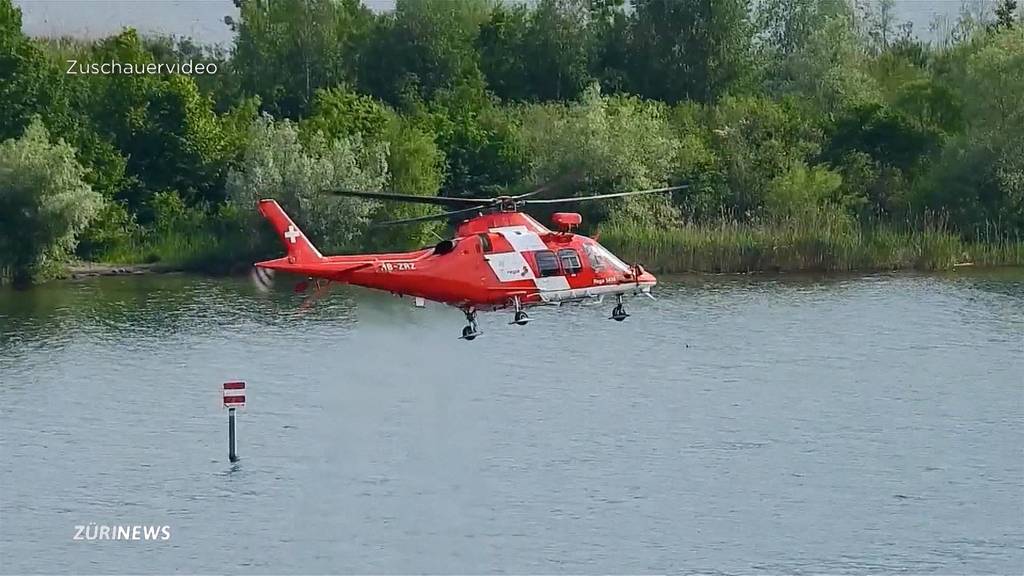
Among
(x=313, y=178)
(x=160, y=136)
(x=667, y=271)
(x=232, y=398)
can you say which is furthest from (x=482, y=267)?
(x=160, y=136)

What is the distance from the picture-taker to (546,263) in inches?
1524

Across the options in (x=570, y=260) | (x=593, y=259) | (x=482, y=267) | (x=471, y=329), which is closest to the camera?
(x=471, y=329)

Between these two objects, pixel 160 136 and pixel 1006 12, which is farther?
pixel 1006 12

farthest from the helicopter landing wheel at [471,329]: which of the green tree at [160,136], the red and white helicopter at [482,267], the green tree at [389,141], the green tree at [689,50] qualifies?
the green tree at [689,50]

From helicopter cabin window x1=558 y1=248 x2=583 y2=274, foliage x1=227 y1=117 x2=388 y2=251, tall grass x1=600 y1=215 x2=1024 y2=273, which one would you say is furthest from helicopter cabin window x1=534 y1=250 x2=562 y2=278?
foliage x1=227 y1=117 x2=388 y2=251

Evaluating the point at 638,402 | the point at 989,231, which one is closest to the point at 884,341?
the point at 638,402

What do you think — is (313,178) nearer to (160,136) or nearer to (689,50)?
(160,136)

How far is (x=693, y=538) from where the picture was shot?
1505 inches

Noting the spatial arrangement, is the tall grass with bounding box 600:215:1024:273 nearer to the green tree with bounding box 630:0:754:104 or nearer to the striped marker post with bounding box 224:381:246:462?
the green tree with bounding box 630:0:754:104

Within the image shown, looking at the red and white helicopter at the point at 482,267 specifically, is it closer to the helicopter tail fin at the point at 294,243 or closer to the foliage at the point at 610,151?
the helicopter tail fin at the point at 294,243

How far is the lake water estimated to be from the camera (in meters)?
37.9

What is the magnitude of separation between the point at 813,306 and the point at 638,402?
564 inches

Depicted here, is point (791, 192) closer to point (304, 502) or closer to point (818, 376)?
point (818, 376)

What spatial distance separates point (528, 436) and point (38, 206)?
29.3 m
